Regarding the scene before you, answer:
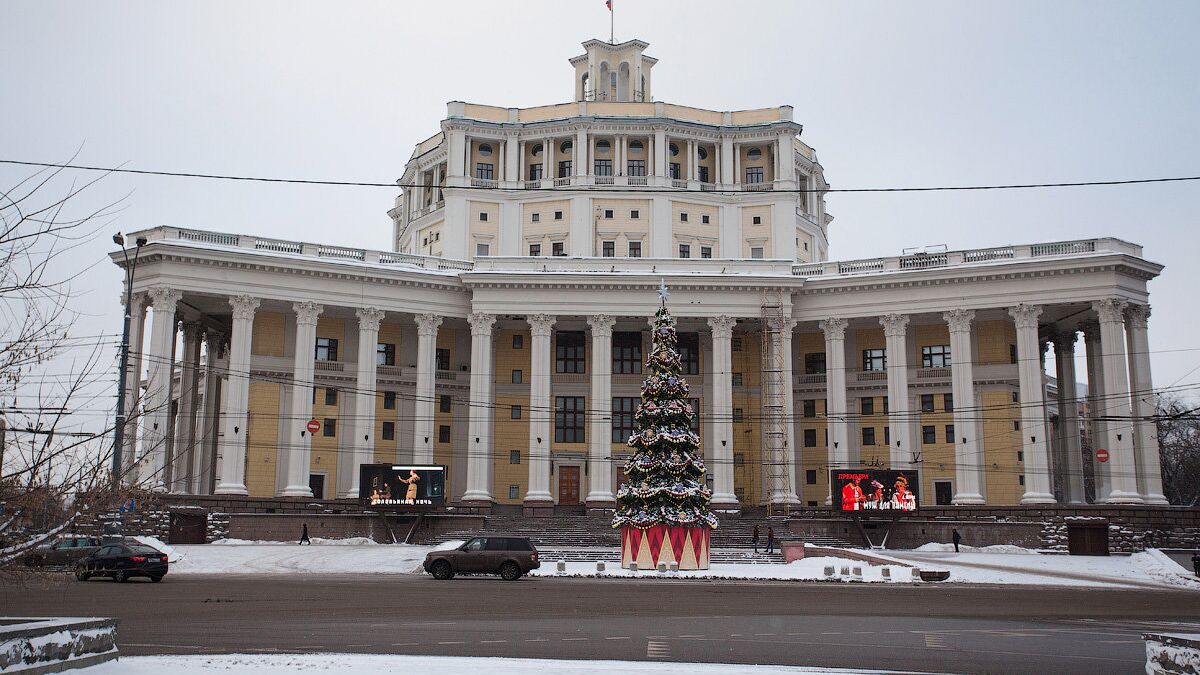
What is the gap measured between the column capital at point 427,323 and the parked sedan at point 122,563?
32.8 m

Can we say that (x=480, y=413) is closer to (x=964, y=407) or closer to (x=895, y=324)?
(x=895, y=324)

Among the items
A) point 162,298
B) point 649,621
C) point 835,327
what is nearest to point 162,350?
point 162,298

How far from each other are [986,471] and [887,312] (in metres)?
11.3

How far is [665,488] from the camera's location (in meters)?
45.6

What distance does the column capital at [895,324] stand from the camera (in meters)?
69.7

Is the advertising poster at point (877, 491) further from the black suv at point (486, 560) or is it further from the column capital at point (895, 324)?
the black suv at point (486, 560)

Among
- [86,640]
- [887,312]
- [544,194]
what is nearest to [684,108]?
[544,194]

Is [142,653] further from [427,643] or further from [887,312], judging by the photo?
[887,312]

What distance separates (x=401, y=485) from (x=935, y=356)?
116 feet

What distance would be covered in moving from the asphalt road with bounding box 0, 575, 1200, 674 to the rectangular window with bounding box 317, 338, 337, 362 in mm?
34895

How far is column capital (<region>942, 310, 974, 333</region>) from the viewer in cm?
6812

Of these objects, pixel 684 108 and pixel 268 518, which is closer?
pixel 268 518

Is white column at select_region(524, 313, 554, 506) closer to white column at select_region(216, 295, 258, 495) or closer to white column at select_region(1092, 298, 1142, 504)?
white column at select_region(216, 295, 258, 495)

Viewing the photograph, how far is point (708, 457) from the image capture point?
71.8m
